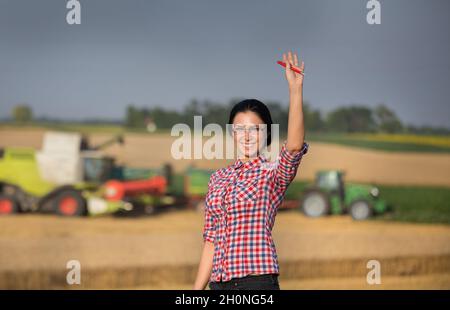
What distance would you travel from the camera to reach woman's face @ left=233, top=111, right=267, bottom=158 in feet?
7.50

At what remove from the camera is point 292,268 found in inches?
305

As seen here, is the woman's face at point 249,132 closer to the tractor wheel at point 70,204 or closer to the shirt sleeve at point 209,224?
the shirt sleeve at point 209,224

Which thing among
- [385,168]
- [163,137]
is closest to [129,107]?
[163,137]

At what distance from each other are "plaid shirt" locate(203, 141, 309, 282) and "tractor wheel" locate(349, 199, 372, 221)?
1012 cm

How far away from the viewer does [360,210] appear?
486 inches

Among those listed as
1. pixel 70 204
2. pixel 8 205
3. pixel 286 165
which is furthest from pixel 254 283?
pixel 8 205

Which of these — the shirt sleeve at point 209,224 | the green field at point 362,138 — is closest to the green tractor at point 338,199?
the green field at point 362,138

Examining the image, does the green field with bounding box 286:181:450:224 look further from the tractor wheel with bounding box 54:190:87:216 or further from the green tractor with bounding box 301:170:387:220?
the tractor wheel with bounding box 54:190:87:216

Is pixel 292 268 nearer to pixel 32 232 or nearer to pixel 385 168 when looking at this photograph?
pixel 32 232

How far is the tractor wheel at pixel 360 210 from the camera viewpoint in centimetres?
1225

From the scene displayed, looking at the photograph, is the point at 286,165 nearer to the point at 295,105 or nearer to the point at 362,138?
the point at 295,105

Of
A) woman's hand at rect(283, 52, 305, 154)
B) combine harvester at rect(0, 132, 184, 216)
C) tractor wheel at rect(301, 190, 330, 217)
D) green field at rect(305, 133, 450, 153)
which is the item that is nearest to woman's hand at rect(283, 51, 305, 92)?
woman's hand at rect(283, 52, 305, 154)

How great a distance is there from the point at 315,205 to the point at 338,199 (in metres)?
0.43
